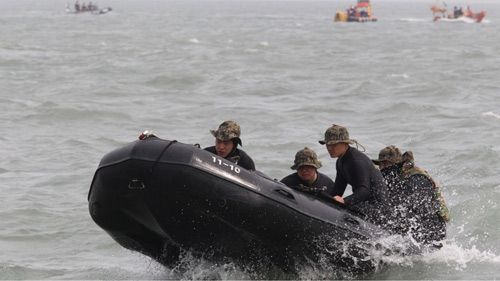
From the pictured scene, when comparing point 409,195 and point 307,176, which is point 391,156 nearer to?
point 409,195

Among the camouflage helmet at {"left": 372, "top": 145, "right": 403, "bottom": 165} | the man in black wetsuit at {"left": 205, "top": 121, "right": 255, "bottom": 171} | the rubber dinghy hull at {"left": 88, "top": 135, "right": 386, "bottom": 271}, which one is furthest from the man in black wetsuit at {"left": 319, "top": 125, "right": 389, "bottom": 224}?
the man in black wetsuit at {"left": 205, "top": 121, "right": 255, "bottom": 171}

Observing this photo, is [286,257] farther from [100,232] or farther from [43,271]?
[100,232]

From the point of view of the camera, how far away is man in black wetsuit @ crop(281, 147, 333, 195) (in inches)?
293

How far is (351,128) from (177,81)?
9.24m

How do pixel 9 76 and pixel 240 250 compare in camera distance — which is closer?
Result: pixel 240 250

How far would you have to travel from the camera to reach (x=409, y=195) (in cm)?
786

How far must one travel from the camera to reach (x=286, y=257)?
7.31 metres

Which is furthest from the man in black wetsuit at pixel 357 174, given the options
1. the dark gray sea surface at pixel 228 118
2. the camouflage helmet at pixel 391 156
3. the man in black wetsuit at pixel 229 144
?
the man in black wetsuit at pixel 229 144

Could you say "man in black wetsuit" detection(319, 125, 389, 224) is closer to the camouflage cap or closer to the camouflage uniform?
the camouflage cap

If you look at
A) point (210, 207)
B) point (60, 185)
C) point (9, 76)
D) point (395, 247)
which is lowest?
point (9, 76)

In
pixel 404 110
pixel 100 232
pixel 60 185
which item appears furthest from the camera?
pixel 404 110

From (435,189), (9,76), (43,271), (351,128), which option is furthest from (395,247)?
(9,76)

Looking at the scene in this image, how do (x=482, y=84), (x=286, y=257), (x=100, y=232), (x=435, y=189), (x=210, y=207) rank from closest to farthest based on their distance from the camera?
1. (x=210, y=207)
2. (x=286, y=257)
3. (x=435, y=189)
4. (x=100, y=232)
5. (x=482, y=84)

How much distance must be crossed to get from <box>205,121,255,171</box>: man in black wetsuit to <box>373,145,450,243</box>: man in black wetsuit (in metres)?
1.27
